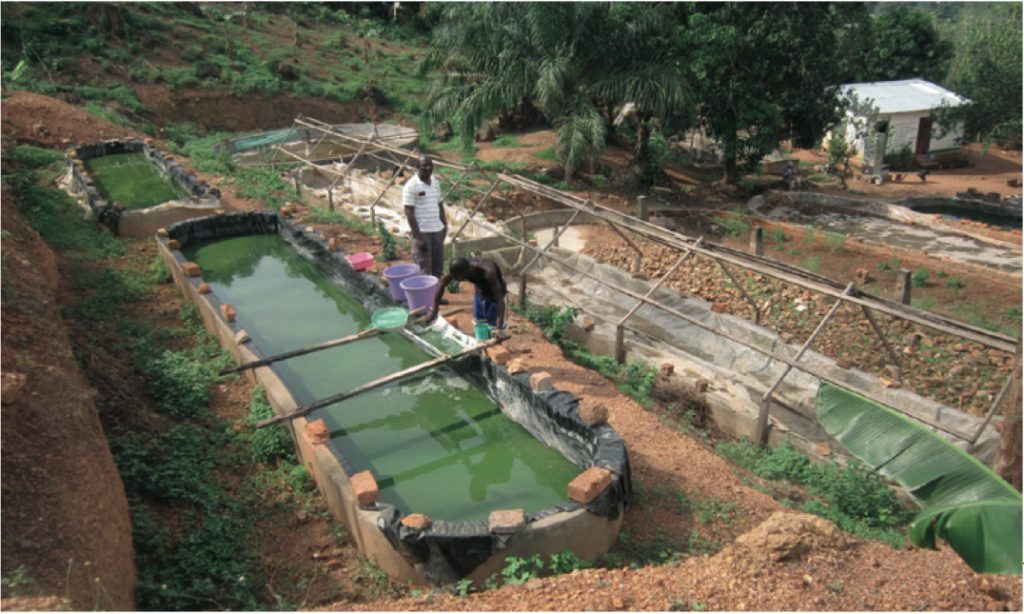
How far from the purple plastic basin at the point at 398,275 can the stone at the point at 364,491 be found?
370 centimetres

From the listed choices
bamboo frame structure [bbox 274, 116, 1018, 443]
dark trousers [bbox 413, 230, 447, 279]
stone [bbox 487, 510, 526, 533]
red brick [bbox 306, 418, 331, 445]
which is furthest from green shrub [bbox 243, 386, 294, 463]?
bamboo frame structure [bbox 274, 116, 1018, 443]

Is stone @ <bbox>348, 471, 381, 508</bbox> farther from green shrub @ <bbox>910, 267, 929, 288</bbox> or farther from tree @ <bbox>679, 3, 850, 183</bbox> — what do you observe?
tree @ <bbox>679, 3, 850, 183</bbox>

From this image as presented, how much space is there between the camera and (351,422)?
677 cm

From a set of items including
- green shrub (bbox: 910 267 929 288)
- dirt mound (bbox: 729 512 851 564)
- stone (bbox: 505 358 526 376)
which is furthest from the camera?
green shrub (bbox: 910 267 929 288)

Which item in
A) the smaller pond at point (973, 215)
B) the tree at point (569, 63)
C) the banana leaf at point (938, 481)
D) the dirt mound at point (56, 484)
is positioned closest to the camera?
the banana leaf at point (938, 481)

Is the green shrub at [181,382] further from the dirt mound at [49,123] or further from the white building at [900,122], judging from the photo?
the white building at [900,122]

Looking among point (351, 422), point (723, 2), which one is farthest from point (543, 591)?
point (723, 2)

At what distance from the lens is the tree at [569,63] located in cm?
1644

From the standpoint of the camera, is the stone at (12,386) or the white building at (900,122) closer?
the stone at (12,386)

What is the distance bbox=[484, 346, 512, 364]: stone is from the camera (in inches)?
266

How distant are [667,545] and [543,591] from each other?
1.47 m

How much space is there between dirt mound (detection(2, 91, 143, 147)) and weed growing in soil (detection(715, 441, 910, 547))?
17447mm

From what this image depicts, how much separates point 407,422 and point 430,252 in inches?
104

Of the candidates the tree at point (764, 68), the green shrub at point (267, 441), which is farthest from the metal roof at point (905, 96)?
the green shrub at point (267, 441)
